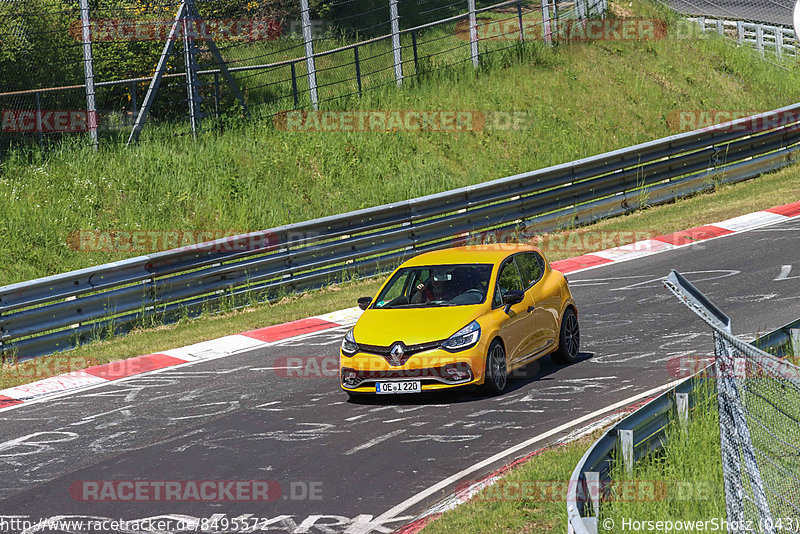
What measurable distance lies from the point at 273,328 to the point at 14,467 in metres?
6.41

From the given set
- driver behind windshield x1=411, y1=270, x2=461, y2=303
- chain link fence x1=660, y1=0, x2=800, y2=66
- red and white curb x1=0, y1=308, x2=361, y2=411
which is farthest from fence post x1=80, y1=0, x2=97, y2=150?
chain link fence x1=660, y1=0, x2=800, y2=66

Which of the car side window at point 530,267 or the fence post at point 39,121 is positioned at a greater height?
the fence post at point 39,121

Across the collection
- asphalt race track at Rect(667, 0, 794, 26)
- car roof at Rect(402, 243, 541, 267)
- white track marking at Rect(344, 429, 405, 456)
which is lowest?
white track marking at Rect(344, 429, 405, 456)

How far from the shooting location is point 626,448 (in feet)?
24.9

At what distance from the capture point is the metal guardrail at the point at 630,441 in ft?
17.9

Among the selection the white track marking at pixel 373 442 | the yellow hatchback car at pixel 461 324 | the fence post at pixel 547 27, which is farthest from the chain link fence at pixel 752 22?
the white track marking at pixel 373 442

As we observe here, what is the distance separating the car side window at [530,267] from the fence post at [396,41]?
Result: 12189 mm

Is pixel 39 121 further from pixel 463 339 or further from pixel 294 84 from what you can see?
pixel 463 339

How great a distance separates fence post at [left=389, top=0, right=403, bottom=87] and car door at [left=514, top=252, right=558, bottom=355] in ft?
40.3

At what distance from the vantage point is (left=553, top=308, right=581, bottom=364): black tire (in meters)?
12.8

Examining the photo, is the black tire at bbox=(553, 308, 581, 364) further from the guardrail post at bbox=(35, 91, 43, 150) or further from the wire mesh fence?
the guardrail post at bbox=(35, 91, 43, 150)

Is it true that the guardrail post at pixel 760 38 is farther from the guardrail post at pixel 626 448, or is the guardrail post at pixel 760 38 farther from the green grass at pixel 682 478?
the guardrail post at pixel 626 448

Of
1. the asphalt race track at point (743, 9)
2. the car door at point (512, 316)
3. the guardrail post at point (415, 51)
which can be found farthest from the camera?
the asphalt race track at point (743, 9)

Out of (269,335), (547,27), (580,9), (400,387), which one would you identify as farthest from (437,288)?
(580,9)
